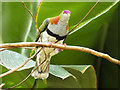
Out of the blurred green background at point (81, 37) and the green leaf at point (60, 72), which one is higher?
the blurred green background at point (81, 37)

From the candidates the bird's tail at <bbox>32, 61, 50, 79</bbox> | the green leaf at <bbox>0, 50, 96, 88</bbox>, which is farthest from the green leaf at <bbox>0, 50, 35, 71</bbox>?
the bird's tail at <bbox>32, 61, 50, 79</bbox>

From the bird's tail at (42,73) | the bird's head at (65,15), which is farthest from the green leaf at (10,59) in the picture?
the bird's head at (65,15)

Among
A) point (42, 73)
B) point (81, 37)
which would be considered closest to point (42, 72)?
point (42, 73)

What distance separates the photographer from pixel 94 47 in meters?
0.95

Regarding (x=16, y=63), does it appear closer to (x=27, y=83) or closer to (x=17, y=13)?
(x=27, y=83)

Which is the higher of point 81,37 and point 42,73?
point 81,37

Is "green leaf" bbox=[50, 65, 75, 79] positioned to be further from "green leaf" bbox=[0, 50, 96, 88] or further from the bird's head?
the bird's head

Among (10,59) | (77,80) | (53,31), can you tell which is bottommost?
(77,80)

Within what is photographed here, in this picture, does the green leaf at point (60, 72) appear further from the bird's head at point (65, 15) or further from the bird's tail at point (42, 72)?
the bird's head at point (65, 15)

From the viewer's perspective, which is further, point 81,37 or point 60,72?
point 81,37

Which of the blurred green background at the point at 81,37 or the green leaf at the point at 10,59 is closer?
the green leaf at the point at 10,59

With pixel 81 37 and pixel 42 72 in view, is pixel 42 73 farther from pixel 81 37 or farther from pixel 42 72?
pixel 81 37

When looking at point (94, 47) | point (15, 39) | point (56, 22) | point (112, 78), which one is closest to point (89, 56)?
point (94, 47)

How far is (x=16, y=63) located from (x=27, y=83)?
18 centimetres
